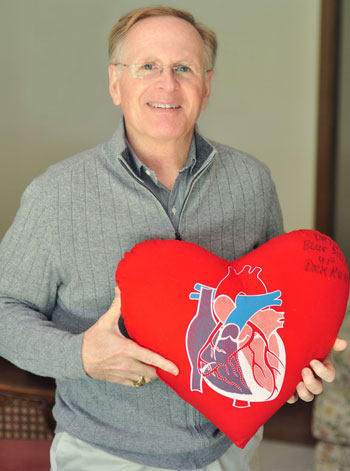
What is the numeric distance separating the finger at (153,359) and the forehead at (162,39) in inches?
21.7

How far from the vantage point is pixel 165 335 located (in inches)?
40.0

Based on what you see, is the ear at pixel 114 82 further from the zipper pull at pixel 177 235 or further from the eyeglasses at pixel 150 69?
the zipper pull at pixel 177 235

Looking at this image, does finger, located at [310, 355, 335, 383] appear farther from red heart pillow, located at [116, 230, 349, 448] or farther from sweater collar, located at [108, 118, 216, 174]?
sweater collar, located at [108, 118, 216, 174]

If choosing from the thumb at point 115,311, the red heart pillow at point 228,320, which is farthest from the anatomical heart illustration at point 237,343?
the thumb at point 115,311

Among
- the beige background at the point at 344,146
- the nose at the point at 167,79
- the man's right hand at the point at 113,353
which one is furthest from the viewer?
the beige background at the point at 344,146

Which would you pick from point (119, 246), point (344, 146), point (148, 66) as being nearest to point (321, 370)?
point (119, 246)

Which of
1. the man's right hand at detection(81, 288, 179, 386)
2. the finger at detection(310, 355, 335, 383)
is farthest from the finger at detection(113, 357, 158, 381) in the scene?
the finger at detection(310, 355, 335, 383)

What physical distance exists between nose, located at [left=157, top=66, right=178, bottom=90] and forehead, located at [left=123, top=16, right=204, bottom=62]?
0.8 inches

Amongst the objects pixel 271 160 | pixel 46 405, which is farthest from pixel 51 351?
pixel 271 160

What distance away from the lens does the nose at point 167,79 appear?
111cm

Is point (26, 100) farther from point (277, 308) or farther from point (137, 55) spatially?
point (277, 308)

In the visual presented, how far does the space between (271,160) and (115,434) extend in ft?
6.30

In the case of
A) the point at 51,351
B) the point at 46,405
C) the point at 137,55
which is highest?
the point at 137,55

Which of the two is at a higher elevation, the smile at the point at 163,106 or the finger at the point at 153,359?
the smile at the point at 163,106
